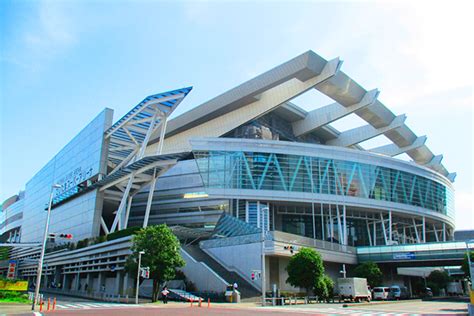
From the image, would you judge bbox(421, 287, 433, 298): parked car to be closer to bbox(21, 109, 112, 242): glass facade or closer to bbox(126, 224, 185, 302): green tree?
bbox(126, 224, 185, 302): green tree

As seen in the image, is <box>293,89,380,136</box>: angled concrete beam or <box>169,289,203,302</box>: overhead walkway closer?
<box>169,289,203,302</box>: overhead walkway

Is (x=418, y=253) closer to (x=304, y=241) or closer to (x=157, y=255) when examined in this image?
(x=304, y=241)

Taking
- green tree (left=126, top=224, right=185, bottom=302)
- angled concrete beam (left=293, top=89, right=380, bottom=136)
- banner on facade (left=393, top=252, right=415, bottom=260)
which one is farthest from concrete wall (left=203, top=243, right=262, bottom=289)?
angled concrete beam (left=293, top=89, right=380, bottom=136)

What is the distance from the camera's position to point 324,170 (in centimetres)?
6222

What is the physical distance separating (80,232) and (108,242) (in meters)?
17.0

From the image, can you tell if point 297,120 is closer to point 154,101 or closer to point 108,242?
point 154,101

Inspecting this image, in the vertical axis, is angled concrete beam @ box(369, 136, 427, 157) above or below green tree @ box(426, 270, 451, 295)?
above

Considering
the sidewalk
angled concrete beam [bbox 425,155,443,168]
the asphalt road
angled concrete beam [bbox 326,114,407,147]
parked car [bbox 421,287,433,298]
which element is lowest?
the sidewalk

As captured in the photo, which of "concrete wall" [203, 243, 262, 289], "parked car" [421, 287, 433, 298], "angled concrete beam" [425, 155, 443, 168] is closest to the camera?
"concrete wall" [203, 243, 262, 289]

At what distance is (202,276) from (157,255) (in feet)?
26.7

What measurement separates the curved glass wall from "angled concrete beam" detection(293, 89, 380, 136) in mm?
10502

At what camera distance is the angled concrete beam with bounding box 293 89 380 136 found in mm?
66812

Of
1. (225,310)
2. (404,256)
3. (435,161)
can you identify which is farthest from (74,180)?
(435,161)

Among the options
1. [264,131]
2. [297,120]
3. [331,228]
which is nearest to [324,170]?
[331,228]
